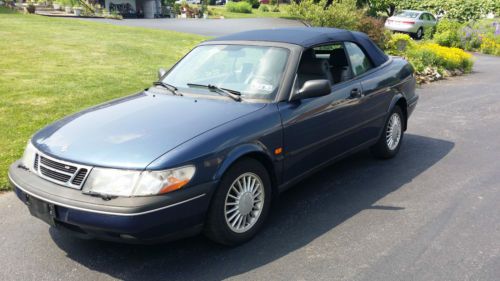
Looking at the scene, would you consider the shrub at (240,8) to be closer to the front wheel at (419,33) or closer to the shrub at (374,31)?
the front wheel at (419,33)

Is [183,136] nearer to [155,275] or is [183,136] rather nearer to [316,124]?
[155,275]

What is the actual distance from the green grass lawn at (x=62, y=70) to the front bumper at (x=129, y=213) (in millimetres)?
2077

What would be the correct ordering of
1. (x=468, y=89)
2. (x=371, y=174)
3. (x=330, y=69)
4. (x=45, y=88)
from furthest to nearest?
(x=468, y=89)
(x=45, y=88)
(x=371, y=174)
(x=330, y=69)

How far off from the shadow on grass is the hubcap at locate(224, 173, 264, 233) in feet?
0.60

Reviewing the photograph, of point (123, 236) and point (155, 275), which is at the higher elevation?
point (123, 236)

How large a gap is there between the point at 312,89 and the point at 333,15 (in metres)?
10.0

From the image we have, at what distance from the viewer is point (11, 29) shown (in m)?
19.7

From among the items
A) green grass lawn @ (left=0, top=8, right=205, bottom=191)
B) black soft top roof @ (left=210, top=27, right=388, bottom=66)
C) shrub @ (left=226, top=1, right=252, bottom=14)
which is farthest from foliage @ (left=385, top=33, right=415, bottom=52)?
shrub @ (left=226, top=1, right=252, bottom=14)

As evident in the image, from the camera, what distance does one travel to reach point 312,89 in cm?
407

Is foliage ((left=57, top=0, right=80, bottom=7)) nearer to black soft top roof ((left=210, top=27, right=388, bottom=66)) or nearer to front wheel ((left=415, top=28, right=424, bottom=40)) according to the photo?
front wheel ((left=415, top=28, right=424, bottom=40))

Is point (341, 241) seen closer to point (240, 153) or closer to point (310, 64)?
point (240, 153)

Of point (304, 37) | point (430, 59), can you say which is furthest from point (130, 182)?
point (430, 59)

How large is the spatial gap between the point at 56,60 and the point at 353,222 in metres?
10.7

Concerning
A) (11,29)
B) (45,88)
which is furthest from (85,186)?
(11,29)
